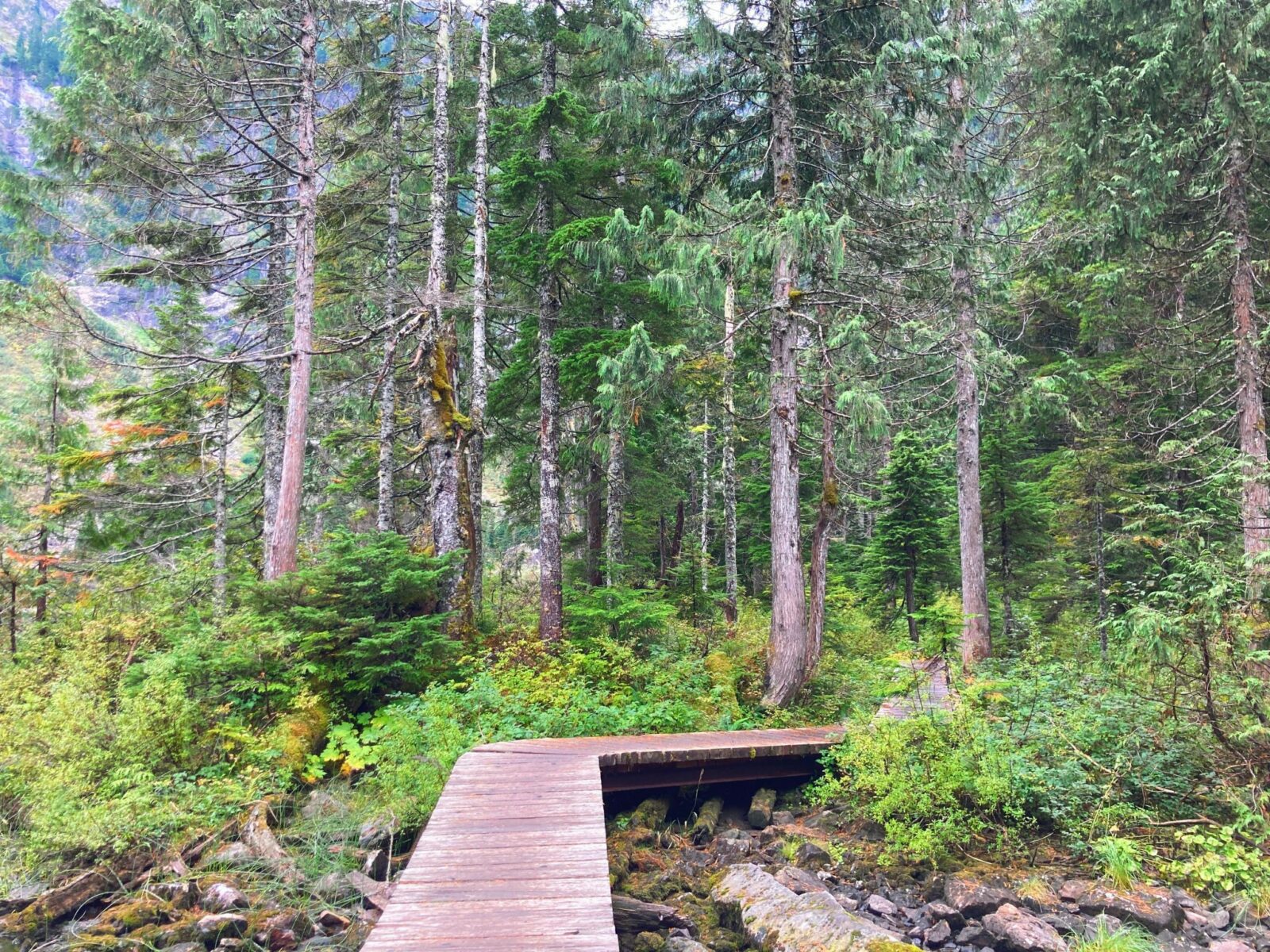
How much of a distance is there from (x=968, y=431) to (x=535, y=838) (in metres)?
13.3

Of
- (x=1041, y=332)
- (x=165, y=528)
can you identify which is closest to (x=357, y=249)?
(x=165, y=528)

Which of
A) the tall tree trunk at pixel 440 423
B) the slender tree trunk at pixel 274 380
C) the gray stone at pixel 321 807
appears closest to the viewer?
the gray stone at pixel 321 807

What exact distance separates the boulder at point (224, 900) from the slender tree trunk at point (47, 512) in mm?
9582

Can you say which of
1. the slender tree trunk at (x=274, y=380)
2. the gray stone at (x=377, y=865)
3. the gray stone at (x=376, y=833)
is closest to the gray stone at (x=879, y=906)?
the gray stone at (x=377, y=865)

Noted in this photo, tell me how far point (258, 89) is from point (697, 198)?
33.3 feet

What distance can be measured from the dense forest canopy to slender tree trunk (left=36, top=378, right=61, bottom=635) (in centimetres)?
16

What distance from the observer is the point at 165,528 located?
16906 millimetres

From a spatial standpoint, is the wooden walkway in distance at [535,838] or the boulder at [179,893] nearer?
the wooden walkway in distance at [535,838]

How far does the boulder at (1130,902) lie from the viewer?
5215 millimetres

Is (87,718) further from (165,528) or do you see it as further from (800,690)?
(165,528)

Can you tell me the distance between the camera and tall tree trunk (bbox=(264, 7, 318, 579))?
12734 mm

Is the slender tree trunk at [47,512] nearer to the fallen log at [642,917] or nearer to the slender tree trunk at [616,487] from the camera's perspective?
the slender tree trunk at [616,487]

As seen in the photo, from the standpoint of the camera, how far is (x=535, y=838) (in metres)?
5.11

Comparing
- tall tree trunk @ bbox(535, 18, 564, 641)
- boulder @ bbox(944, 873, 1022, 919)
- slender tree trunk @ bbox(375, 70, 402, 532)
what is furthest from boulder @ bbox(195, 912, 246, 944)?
slender tree trunk @ bbox(375, 70, 402, 532)
